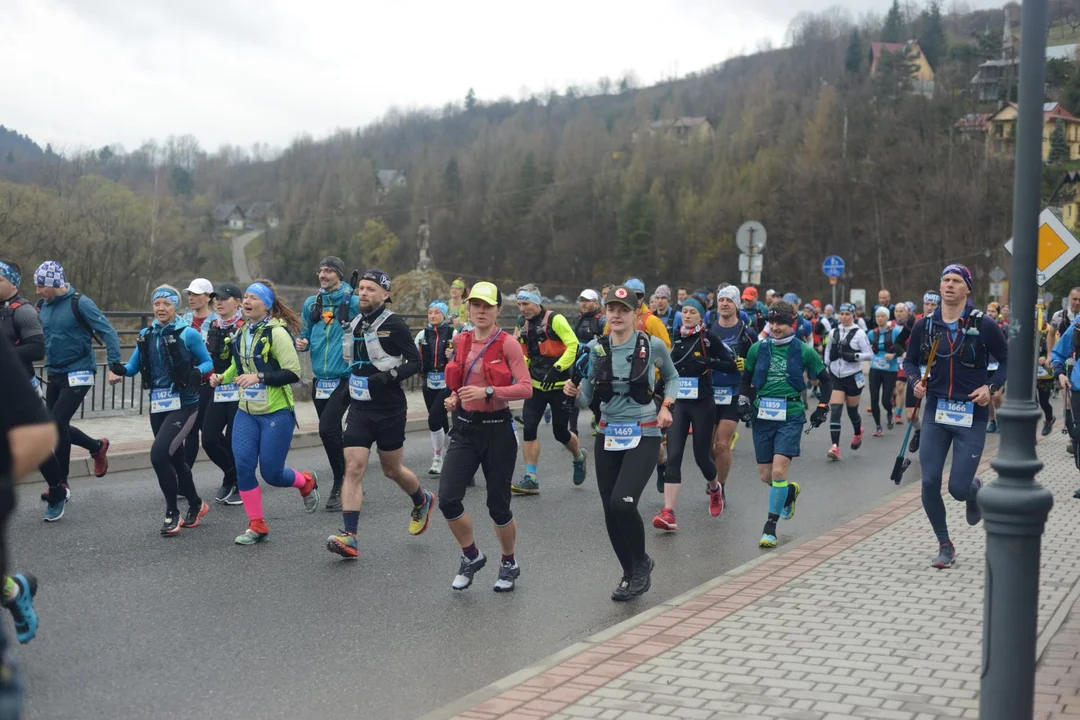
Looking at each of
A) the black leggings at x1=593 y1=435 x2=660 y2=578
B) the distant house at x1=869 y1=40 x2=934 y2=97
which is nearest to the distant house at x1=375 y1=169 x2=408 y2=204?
the distant house at x1=869 y1=40 x2=934 y2=97

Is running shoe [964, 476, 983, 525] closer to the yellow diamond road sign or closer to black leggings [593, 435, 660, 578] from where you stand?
black leggings [593, 435, 660, 578]

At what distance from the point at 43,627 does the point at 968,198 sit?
241 ft

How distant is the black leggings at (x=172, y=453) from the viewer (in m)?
8.84

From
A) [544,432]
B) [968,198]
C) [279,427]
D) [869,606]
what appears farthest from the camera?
[968,198]

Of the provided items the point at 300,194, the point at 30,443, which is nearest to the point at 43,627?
the point at 30,443

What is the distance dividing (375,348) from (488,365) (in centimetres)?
128

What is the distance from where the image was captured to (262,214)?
4641 inches

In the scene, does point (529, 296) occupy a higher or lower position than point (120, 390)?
higher

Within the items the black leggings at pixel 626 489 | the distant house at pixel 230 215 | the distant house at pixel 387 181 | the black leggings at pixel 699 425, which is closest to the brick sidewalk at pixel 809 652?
the black leggings at pixel 626 489

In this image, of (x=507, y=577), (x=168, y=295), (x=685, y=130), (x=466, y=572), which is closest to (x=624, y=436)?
(x=507, y=577)

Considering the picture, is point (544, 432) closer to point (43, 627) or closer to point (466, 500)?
point (466, 500)

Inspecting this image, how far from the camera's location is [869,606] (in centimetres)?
690

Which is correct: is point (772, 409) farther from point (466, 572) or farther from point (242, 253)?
point (242, 253)

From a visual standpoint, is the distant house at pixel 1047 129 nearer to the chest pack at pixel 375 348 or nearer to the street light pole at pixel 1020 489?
the street light pole at pixel 1020 489
